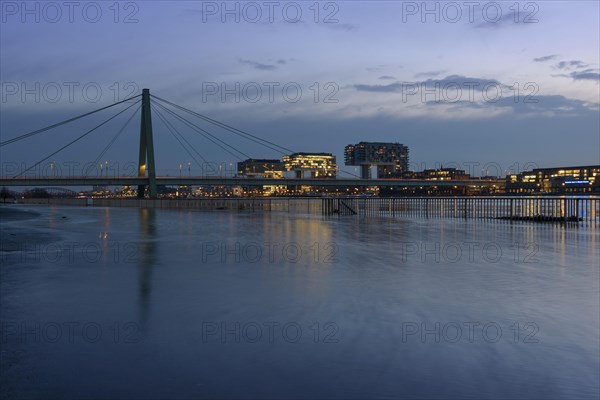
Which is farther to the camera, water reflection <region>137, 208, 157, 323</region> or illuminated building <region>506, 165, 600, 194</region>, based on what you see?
illuminated building <region>506, 165, 600, 194</region>

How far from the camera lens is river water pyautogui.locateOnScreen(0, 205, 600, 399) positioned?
537 cm

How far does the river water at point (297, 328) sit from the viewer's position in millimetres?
5367

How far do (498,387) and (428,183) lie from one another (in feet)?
239

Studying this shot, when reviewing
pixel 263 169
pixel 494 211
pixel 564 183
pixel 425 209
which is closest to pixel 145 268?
pixel 425 209

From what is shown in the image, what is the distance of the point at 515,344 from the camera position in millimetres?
6910

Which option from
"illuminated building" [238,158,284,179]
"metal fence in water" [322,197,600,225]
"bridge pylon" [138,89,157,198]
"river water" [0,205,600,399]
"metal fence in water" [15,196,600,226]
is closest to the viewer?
"river water" [0,205,600,399]

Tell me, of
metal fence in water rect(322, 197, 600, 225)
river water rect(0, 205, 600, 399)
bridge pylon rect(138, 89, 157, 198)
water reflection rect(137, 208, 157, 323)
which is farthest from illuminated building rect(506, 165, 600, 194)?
river water rect(0, 205, 600, 399)

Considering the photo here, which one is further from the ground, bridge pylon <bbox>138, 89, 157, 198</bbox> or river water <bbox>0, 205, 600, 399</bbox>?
bridge pylon <bbox>138, 89, 157, 198</bbox>

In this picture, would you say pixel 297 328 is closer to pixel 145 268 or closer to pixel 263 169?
pixel 145 268

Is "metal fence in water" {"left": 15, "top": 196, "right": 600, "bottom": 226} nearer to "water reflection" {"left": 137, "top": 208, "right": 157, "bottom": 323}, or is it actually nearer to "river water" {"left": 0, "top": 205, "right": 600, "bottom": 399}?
"water reflection" {"left": 137, "top": 208, "right": 157, "bottom": 323}

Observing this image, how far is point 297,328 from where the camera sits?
7.61 m

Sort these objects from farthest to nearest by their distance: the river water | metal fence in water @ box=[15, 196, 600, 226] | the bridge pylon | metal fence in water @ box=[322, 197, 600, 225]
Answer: the bridge pylon
metal fence in water @ box=[15, 196, 600, 226]
metal fence in water @ box=[322, 197, 600, 225]
the river water

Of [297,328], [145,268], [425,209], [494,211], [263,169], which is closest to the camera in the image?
[297,328]

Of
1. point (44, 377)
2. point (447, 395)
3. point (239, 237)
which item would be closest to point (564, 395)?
point (447, 395)
